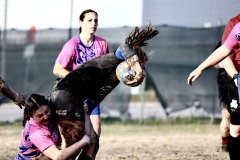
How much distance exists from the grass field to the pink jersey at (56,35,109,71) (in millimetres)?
1804

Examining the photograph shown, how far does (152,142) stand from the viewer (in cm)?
1326

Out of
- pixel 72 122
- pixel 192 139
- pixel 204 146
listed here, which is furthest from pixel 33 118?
pixel 192 139

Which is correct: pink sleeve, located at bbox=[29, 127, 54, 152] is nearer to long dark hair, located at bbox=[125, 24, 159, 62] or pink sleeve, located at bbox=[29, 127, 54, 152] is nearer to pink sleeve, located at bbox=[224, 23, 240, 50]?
long dark hair, located at bbox=[125, 24, 159, 62]

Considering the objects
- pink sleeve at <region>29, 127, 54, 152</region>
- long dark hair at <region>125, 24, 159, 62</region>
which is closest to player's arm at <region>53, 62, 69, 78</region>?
long dark hair at <region>125, 24, 159, 62</region>

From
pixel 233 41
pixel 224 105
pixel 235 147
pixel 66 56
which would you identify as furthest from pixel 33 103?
pixel 224 105

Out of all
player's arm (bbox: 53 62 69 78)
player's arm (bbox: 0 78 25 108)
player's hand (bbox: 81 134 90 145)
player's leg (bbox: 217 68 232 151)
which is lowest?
player's leg (bbox: 217 68 232 151)

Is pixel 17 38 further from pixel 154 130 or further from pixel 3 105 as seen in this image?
pixel 154 130

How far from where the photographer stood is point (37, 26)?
16.8 m

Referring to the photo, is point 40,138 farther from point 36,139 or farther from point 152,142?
point 152,142

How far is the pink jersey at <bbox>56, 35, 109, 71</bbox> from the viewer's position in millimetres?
9117

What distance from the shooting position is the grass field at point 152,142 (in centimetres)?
1077

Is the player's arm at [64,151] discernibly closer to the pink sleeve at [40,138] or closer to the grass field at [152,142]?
the pink sleeve at [40,138]

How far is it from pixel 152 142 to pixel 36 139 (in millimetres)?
6655

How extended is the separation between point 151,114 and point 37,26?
3292mm
